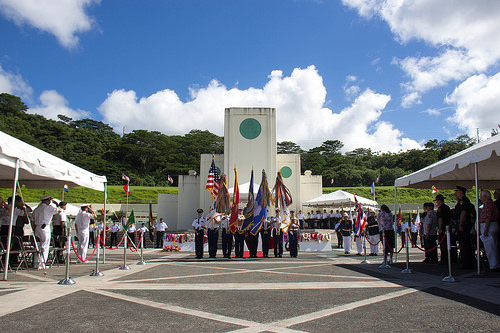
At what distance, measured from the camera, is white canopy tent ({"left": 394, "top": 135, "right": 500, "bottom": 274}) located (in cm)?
855

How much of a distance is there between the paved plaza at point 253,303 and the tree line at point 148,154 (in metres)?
65.3

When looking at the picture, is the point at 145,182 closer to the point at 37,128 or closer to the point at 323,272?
the point at 37,128

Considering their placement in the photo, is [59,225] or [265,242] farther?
[265,242]

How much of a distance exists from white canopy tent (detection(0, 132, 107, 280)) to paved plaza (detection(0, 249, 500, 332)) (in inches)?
99.5

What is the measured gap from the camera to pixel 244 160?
1229 inches

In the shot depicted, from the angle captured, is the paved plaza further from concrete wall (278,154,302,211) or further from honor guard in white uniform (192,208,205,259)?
concrete wall (278,154,302,211)

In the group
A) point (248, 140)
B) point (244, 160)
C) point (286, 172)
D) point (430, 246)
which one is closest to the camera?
point (430, 246)

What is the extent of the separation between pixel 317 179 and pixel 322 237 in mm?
14884

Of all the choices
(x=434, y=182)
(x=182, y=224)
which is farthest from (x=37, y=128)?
(x=434, y=182)

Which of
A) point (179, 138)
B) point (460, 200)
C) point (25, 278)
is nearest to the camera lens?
point (25, 278)

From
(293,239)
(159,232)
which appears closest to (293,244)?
(293,239)

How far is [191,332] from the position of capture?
444cm

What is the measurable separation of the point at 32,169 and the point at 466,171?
1273 cm

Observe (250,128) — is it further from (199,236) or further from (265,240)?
(199,236)
